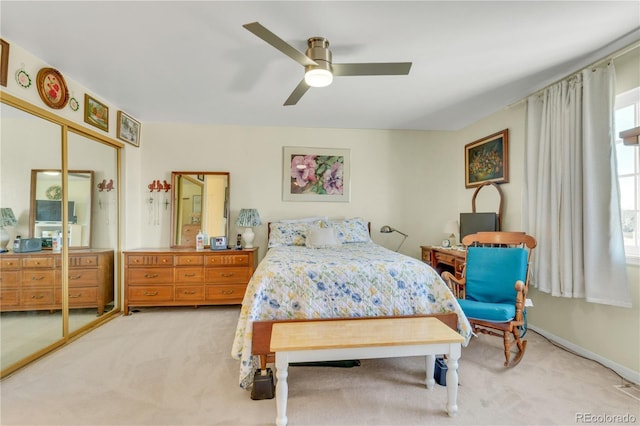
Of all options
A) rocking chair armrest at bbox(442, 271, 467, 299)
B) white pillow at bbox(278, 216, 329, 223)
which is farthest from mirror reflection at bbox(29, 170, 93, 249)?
rocking chair armrest at bbox(442, 271, 467, 299)

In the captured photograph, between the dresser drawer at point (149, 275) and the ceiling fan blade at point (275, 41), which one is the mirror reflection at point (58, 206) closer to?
the dresser drawer at point (149, 275)

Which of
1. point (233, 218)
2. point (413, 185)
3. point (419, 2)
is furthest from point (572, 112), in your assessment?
point (233, 218)

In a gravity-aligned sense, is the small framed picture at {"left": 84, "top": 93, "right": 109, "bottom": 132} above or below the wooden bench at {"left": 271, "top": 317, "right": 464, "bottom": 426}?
above

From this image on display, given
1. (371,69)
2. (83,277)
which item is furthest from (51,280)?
(371,69)

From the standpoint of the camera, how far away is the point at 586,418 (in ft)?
5.49

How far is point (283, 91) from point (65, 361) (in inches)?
123

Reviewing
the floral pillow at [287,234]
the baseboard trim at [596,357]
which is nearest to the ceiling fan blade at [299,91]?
the floral pillow at [287,234]

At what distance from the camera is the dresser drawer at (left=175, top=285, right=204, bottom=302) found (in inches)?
139

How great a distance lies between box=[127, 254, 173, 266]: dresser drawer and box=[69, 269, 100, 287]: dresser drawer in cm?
36

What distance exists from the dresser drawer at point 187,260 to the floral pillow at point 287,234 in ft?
3.01

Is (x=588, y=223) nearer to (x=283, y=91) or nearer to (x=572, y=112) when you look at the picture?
(x=572, y=112)

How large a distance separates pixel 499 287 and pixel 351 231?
5.95 feet

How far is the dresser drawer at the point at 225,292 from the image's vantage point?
11.7 ft

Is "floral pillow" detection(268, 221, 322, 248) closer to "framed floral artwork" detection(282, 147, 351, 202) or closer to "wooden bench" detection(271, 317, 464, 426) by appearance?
"framed floral artwork" detection(282, 147, 351, 202)
